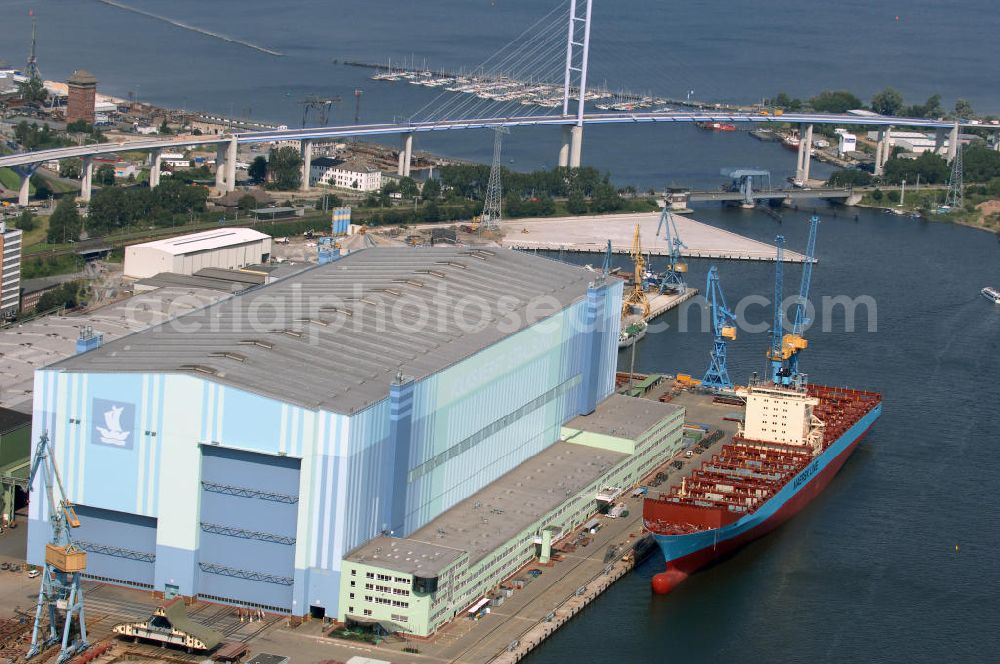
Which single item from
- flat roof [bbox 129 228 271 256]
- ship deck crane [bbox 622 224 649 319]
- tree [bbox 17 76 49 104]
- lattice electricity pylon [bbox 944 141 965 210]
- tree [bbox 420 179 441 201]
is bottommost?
ship deck crane [bbox 622 224 649 319]

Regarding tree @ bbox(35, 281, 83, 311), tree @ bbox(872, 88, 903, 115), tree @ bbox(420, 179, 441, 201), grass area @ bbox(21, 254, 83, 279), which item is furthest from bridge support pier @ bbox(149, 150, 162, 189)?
tree @ bbox(872, 88, 903, 115)

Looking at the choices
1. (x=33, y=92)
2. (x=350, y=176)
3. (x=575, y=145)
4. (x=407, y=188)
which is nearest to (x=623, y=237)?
(x=407, y=188)

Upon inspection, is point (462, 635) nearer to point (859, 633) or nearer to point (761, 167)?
point (859, 633)

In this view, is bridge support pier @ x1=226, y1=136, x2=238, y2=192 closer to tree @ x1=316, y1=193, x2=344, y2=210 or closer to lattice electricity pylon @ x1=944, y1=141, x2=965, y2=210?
tree @ x1=316, y1=193, x2=344, y2=210

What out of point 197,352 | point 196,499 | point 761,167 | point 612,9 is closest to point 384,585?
point 196,499

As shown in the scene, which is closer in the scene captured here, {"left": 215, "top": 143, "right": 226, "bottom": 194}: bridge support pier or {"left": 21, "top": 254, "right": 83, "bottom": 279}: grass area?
{"left": 21, "top": 254, "right": 83, "bottom": 279}: grass area

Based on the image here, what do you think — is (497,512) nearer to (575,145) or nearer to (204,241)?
(204,241)
